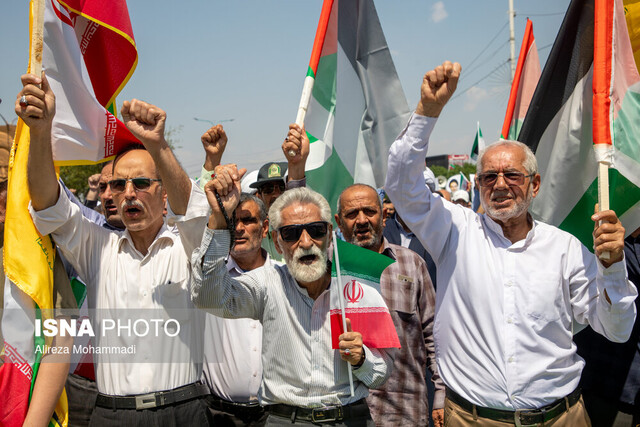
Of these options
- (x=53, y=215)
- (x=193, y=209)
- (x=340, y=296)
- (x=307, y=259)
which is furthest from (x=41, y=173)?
(x=340, y=296)

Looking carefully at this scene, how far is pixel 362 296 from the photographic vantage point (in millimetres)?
2900

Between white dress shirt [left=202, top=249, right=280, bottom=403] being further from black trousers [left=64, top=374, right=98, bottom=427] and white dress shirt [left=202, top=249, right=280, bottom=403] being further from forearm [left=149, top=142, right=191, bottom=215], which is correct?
forearm [left=149, top=142, right=191, bottom=215]

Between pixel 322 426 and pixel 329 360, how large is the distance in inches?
11.5

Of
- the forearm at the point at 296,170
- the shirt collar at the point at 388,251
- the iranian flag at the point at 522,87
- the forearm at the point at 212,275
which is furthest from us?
the iranian flag at the point at 522,87

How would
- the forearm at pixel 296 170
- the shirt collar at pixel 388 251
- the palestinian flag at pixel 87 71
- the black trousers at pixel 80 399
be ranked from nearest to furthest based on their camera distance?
the palestinian flag at pixel 87 71, the black trousers at pixel 80 399, the forearm at pixel 296 170, the shirt collar at pixel 388 251

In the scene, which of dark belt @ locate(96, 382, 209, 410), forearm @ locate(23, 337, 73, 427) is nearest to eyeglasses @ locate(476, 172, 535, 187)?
dark belt @ locate(96, 382, 209, 410)

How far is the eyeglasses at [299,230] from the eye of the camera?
2.84m

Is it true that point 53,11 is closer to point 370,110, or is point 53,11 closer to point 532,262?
point 370,110

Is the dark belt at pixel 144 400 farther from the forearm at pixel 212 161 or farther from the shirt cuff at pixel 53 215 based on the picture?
the forearm at pixel 212 161

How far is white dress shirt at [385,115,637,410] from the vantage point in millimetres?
2941

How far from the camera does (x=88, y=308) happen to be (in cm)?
309

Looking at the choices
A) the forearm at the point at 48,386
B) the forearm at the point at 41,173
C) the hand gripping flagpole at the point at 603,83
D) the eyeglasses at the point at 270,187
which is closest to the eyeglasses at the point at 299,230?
the forearm at the point at 41,173

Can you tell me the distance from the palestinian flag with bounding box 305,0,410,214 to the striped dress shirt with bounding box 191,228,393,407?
1463 mm

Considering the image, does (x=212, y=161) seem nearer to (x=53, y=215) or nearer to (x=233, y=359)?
(x=53, y=215)
